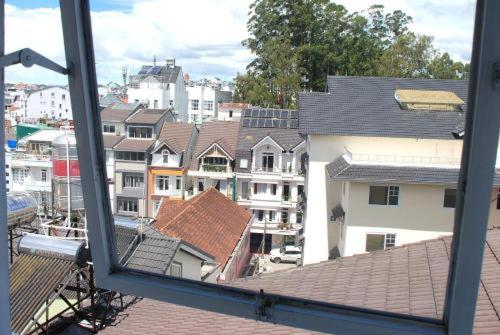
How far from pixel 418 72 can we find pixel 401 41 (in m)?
1.06

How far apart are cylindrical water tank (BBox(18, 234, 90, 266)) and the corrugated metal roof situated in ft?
0.06

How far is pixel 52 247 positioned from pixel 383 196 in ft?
17.7

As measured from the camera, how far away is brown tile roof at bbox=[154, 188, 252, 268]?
618cm

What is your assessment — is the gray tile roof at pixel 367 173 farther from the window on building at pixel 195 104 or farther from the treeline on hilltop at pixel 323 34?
the treeline on hilltop at pixel 323 34

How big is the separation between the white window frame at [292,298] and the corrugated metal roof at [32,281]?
25.9 inches

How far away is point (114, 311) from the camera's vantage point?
2.34m

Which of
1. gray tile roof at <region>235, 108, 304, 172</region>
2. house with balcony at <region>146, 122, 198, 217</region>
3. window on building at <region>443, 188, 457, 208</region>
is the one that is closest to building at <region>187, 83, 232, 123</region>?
house with balcony at <region>146, 122, 198, 217</region>

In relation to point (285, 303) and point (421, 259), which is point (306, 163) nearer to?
point (421, 259)

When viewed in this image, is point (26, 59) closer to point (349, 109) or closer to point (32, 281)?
point (32, 281)

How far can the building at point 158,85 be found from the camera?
48.8 inches

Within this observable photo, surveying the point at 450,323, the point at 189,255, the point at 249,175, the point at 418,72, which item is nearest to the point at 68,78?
the point at 450,323

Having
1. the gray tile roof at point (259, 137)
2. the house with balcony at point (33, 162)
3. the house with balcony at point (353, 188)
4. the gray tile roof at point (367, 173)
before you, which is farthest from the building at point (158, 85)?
the gray tile roof at point (367, 173)

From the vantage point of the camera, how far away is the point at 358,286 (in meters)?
1.85

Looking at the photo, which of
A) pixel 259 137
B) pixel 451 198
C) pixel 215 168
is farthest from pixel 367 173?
pixel 451 198
